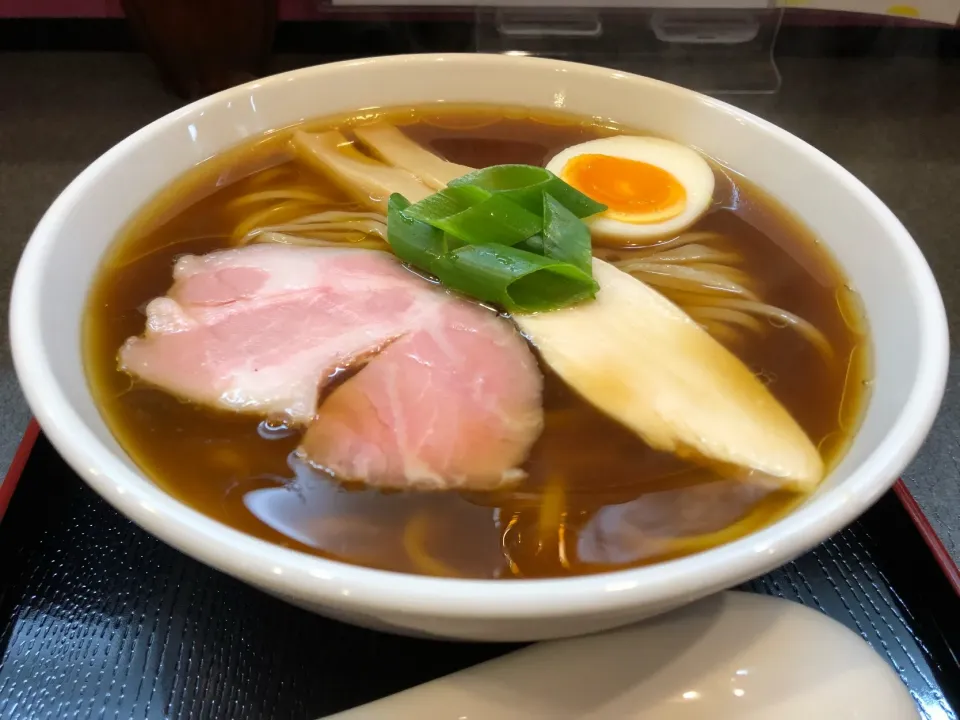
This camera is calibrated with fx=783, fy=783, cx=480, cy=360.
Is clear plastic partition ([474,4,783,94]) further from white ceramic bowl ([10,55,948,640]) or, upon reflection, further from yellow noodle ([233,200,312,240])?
yellow noodle ([233,200,312,240])

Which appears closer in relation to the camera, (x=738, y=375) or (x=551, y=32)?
(x=738, y=375)

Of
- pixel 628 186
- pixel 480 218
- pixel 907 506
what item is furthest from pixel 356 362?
pixel 907 506

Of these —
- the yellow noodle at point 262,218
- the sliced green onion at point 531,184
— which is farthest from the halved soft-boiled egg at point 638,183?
the yellow noodle at point 262,218

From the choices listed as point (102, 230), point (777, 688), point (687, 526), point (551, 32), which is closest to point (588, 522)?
point (687, 526)

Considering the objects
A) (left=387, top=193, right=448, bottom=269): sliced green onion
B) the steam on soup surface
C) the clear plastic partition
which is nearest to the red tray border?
the steam on soup surface

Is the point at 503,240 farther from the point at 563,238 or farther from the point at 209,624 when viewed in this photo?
the point at 209,624

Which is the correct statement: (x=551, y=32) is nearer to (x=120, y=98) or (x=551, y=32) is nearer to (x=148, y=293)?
(x=120, y=98)
